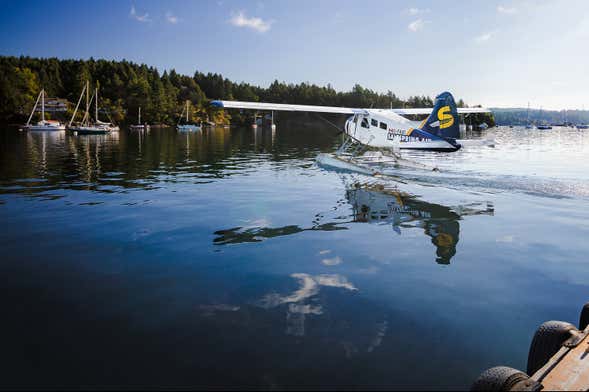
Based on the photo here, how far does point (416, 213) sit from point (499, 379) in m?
7.79

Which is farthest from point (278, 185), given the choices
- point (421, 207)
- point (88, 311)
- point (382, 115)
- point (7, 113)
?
point (7, 113)

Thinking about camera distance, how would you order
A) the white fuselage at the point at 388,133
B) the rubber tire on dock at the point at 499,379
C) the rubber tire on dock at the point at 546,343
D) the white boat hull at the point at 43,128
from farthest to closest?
1. the white boat hull at the point at 43,128
2. the white fuselage at the point at 388,133
3. the rubber tire on dock at the point at 546,343
4. the rubber tire on dock at the point at 499,379

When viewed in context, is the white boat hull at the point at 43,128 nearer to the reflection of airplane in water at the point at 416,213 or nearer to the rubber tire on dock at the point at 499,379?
the reflection of airplane in water at the point at 416,213

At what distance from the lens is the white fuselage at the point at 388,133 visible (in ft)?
59.9

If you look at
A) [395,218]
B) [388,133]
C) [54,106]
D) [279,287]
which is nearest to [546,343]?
[279,287]

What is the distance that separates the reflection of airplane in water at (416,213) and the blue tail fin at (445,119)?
20.9ft

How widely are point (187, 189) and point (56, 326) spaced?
958cm

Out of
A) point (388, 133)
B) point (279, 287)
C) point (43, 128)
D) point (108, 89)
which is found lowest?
point (279, 287)

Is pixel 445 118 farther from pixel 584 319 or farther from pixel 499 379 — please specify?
pixel 499 379

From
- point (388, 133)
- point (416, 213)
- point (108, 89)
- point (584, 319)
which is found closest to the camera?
point (584, 319)

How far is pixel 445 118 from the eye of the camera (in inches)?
725

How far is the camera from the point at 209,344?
409cm

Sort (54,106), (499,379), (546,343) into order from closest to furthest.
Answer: (499,379)
(546,343)
(54,106)

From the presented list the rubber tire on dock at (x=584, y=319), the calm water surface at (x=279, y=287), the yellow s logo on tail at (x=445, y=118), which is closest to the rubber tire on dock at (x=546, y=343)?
the calm water surface at (x=279, y=287)
